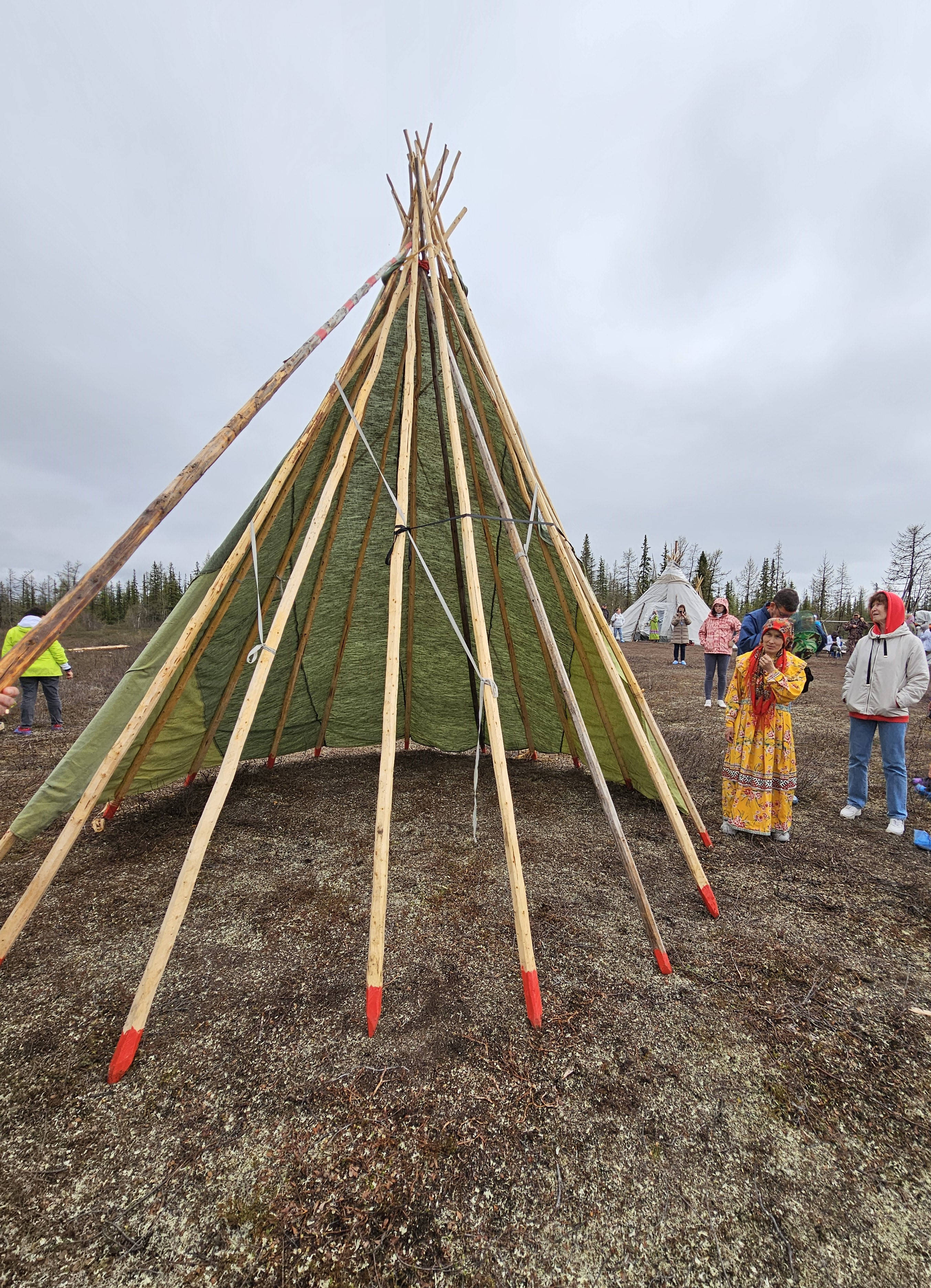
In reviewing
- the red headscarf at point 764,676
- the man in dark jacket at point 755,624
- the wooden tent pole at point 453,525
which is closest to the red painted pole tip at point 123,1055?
the wooden tent pole at point 453,525

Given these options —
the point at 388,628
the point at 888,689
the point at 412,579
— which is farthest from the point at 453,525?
the point at 888,689

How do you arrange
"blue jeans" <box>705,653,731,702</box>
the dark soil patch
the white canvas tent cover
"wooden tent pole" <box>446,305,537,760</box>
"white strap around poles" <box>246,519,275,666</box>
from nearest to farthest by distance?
the dark soil patch
"white strap around poles" <box>246,519,275,666</box>
"wooden tent pole" <box>446,305,537,760</box>
"blue jeans" <box>705,653,731,702</box>
the white canvas tent cover

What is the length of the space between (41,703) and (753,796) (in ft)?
37.2

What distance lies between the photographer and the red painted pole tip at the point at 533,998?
6.45 ft

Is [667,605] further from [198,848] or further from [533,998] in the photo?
[198,848]

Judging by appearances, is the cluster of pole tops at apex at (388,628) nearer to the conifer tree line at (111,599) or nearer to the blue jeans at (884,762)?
the blue jeans at (884,762)

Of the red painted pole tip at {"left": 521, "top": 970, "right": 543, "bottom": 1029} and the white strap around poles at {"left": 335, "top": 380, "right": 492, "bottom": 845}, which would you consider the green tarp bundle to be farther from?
the red painted pole tip at {"left": 521, "top": 970, "right": 543, "bottom": 1029}

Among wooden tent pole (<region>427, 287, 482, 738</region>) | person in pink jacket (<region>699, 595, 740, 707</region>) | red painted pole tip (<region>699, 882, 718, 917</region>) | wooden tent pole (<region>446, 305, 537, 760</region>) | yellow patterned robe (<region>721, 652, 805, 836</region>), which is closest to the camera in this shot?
red painted pole tip (<region>699, 882, 718, 917</region>)

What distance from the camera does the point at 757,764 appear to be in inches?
139

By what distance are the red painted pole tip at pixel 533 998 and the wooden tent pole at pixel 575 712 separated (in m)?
0.58

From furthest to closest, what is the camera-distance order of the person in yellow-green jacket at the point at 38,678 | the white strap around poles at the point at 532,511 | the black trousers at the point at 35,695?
the black trousers at the point at 35,695, the person in yellow-green jacket at the point at 38,678, the white strap around poles at the point at 532,511

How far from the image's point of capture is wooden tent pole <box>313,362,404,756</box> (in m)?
3.83

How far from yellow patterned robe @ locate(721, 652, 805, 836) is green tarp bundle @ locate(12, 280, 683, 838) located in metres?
0.59

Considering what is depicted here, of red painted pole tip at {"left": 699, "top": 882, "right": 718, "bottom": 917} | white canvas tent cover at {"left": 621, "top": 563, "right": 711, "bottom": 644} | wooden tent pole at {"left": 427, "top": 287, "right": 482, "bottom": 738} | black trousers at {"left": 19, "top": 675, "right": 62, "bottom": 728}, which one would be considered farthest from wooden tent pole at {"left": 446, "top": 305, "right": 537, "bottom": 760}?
white canvas tent cover at {"left": 621, "top": 563, "right": 711, "bottom": 644}
